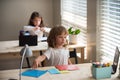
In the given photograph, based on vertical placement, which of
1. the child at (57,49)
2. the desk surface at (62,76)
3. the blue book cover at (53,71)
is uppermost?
the child at (57,49)

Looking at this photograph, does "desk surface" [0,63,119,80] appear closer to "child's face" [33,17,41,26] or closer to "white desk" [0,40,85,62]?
"white desk" [0,40,85,62]

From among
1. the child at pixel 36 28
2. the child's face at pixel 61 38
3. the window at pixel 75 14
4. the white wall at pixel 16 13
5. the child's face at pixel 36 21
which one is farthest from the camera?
the white wall at pixel 16 13

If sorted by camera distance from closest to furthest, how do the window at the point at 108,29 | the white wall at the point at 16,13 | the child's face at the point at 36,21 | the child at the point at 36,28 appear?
the window at the point at 108,29, the child at the point at 36,28, the child's face at the point at 36,21, the white wall at the point at 16,13

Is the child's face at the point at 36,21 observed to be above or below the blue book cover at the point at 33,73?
above

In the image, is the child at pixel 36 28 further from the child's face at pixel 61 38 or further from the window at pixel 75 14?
the child's face at pixel 61 38

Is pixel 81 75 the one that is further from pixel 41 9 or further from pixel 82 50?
pixel 41 9

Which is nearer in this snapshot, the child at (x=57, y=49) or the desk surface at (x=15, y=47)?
the child at (x=57, y=49)

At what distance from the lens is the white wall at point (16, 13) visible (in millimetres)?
5531

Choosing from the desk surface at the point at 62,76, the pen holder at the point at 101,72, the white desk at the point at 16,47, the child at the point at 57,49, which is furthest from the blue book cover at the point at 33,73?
the white desk at the point at 16,47

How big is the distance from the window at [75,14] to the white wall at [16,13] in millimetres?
653

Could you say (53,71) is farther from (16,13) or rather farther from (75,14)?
(16,13)

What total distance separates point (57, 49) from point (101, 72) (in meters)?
0.73

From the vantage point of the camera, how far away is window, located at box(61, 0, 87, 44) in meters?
3.94

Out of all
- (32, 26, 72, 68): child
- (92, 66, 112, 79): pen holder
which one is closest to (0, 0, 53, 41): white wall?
(32, 26, 72, 68): child
